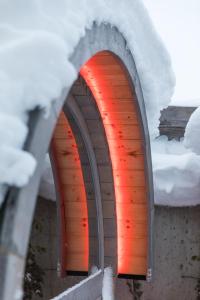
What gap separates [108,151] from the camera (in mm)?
6617

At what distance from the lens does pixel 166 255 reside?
8.73 metres

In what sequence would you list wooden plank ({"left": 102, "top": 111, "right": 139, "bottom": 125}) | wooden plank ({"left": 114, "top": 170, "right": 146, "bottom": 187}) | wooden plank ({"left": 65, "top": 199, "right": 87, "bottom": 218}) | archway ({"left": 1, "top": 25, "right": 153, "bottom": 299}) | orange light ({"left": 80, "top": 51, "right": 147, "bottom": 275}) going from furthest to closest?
1. wooden plank ({"left": 65, "top": 199, "right": 87, "bottom": 218})
2. wooden plank ({"left": 114, "top": 170, "right": 146, "bottom": 187})
3. wooden plank ({"left": 102, "top": 111, "right": 139, "bottom": 125})
4. orange light ({"left": 80, "top": 51, "right": 147, "bottom": 275})
5. archway ({"left": 1, "top": 25, "right": 153, "bottom": 299})

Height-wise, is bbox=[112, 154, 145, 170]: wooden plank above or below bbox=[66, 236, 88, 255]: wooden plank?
above

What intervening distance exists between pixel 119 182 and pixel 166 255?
2.58 meters

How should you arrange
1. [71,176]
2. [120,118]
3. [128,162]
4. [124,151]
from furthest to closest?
[71,176] → [128,162] → [124,151] → [120,118]

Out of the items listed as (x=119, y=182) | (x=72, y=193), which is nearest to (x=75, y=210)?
(x=72, y=193)

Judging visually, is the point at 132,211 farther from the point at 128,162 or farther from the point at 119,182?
the point at 128,162

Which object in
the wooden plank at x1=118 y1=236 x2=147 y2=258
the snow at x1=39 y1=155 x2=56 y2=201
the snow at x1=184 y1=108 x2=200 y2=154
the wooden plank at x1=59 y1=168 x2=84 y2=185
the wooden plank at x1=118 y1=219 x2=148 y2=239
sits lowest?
the wooden plank at x1=118 y1=236 x2=147 y2=258

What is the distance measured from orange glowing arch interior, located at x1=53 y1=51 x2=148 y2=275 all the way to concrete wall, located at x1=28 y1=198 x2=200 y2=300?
1.51 metres

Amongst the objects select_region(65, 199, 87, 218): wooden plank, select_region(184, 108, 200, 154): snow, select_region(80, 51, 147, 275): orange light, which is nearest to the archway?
select_region(80, 51, 147, 275): orange light

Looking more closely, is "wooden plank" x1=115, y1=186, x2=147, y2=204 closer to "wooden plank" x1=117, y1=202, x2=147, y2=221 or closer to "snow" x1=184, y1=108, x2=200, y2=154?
"wooden plank" x1=117, y1=202, x2=147, y2=221

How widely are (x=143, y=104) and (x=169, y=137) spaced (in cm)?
438

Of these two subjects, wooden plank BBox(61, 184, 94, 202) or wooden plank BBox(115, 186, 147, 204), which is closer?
wooden plank BBox(115, 186, 147, 204)

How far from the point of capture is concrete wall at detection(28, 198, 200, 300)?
8.64 m
